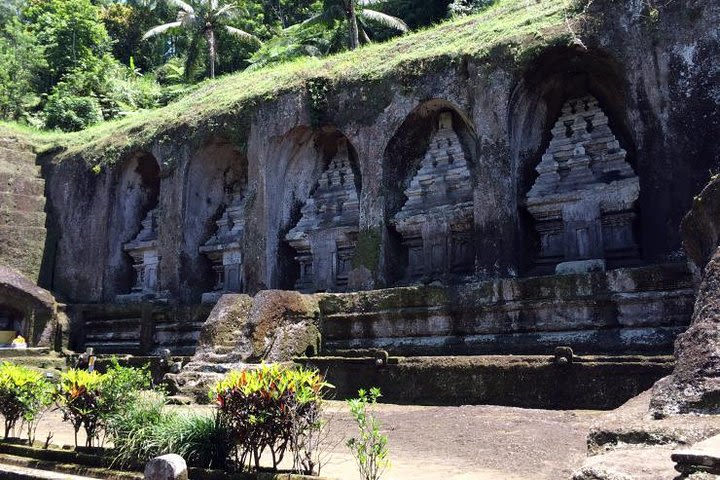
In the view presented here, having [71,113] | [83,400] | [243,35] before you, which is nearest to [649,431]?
[83,400]

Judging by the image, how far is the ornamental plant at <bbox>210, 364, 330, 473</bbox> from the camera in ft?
15.6

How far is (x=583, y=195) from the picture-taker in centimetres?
1263

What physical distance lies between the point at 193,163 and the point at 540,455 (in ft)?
45.9

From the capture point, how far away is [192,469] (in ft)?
15.7

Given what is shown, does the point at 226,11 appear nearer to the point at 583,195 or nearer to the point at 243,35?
the point at 243,35

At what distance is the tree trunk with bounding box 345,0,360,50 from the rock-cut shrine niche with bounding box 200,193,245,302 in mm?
9295

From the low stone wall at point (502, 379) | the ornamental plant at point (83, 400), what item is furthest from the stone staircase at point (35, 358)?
the ornamental plant at point (83, 400)

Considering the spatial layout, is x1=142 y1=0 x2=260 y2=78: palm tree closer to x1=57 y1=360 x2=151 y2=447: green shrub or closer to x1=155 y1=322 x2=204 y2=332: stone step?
x1=155 y1=322 x2=204 y2=332: stone step

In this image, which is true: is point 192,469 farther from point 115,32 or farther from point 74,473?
point 115,32

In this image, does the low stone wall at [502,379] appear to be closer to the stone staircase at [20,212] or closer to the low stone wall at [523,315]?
the low stone wall at [523,315]

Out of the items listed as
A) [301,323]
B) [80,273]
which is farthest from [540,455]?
[80,273]

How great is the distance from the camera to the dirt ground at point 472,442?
17.6 ft

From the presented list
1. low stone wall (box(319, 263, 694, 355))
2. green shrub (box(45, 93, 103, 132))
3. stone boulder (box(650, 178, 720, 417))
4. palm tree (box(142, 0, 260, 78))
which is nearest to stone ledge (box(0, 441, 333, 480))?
stone boulder (box(650, 178, 720, 417))

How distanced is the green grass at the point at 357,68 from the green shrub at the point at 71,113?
15.6 feet
